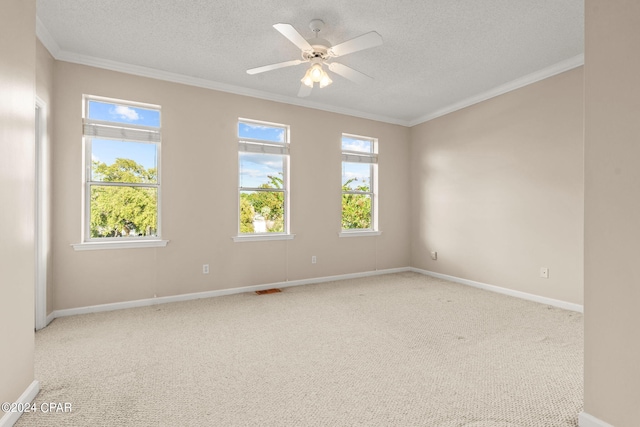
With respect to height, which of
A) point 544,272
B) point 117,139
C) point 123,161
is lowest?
point 544,272

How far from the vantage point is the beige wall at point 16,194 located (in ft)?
5.12

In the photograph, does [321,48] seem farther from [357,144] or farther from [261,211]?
[357,144]

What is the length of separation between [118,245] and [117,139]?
1239mm

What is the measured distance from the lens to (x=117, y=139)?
3.54 m

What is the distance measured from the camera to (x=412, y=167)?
225 inches

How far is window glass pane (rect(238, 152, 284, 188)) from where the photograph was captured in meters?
4.37

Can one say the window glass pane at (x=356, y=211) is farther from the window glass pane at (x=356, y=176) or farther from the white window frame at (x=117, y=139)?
the white window frame at (x=117, y=139)

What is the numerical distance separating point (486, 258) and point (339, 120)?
312 cm

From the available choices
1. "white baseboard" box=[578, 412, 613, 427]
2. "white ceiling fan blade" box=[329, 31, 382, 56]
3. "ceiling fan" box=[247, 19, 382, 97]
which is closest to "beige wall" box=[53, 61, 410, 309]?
"ceiling fan" box=[247, 19, 382, 97]

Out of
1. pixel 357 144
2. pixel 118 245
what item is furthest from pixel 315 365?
pixel 357 144

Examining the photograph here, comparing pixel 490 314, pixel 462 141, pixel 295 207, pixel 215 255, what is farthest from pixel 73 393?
pixel 462 141

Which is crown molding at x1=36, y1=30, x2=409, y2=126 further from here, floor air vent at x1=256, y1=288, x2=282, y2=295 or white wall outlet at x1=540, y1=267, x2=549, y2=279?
white wall outlet at x1=540, y1=267, x2=549, y2=279

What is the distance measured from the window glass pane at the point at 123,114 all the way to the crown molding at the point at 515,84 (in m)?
4.30

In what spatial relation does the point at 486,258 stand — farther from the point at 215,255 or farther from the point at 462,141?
the point at 215,255
